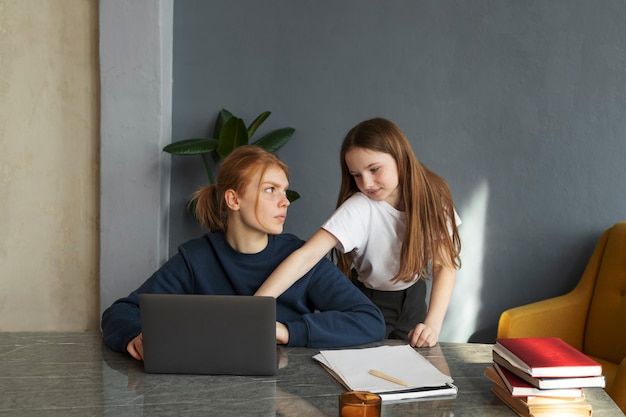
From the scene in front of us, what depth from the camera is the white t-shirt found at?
2396 mm

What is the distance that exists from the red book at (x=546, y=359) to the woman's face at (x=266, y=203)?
2.36 ft

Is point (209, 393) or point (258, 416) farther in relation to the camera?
point (209, 393)

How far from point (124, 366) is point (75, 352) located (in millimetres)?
177

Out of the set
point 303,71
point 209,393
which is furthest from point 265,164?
point 303,71

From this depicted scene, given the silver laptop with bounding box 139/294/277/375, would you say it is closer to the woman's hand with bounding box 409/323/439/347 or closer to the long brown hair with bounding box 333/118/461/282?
the woman's hand with bounding box 409/323/439/347

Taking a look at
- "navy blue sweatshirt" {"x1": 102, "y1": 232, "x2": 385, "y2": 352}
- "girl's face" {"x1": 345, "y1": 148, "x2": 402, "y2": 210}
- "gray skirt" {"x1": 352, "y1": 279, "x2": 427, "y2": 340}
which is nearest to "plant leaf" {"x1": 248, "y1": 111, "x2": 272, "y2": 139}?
"girl's face" {"x1": 345, "y1": 148, "x2": 402, "y2": 210}

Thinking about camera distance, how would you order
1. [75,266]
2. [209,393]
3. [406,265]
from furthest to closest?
[75,266]
[406,265]
[209,393]

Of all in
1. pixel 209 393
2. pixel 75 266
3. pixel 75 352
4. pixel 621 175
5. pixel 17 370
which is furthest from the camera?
pixel 75 266

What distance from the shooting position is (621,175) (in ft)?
10.6

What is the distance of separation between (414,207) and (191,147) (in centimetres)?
117

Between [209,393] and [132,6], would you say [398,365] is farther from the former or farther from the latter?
[132,6]

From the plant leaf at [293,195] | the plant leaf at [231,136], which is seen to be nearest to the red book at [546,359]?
the plant leaf at [293,195]

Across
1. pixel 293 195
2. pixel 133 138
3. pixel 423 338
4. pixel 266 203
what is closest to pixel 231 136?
pixel 293 195

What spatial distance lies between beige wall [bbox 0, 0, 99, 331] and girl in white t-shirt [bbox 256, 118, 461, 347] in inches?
61.3
